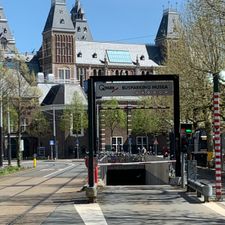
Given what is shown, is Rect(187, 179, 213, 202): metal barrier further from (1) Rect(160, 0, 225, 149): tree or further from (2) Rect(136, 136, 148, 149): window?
(2) Rect(136, 136, 148, 149): window

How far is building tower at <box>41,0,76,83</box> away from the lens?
461ft

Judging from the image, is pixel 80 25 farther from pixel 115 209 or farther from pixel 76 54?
pixel 115 209

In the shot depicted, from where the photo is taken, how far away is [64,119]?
9706cm

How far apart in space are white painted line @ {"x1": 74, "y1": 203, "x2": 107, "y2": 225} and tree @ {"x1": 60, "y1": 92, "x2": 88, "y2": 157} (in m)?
78.5

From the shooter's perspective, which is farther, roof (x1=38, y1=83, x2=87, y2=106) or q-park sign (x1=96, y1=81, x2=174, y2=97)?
roof (x1=38, y1=83, x2=87, y2=106)

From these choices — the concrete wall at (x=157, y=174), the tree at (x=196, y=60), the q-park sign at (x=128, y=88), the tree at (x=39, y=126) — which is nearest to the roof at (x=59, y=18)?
the tree at (x=39, y=126)

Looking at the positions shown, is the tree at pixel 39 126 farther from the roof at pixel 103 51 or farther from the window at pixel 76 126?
the roof at pixel 103 51

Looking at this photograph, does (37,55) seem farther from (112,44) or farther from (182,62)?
(182,62)

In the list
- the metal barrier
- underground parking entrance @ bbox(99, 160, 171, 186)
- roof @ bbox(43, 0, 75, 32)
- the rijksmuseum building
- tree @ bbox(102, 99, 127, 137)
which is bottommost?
underground parking entrance @ bbox(99, 160, 171, 186)

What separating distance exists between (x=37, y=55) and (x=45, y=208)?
135m

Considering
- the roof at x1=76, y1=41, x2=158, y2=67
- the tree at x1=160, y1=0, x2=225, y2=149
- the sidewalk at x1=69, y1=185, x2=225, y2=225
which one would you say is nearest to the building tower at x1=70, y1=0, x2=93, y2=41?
the roof at x1=76, y1=41, x2=158, y2=67

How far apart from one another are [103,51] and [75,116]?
180ft

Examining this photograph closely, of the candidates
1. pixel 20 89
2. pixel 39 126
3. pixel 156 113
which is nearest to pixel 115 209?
pixel 20 89

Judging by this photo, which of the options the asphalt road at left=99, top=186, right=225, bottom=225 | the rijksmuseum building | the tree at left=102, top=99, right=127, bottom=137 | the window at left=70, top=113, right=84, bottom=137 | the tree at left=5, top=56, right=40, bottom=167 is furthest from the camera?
the rijksmuseum building
